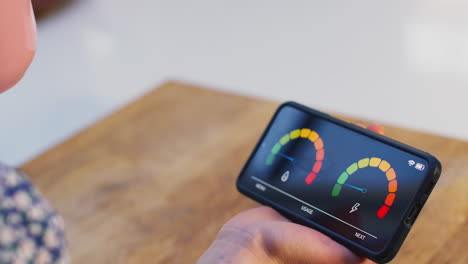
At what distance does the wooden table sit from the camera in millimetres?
795

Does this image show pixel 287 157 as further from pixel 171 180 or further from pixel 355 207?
pixel 171 180

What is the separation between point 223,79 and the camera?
2186 millimetres

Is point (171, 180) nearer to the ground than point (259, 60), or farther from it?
farther from it

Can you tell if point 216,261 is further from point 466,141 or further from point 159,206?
point 466,141

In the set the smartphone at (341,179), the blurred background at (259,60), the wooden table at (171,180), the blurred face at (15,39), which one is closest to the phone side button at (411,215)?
the smartphone at (341,179)

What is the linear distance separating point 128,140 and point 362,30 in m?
1.43

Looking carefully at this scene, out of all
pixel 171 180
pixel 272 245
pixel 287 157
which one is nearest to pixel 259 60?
pixel 171 180

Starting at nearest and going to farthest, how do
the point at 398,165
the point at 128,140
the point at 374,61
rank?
1. the point at 398,165
2. the point at 128,140
3. the point at 374,61

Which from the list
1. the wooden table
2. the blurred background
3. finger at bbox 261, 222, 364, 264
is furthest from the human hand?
the blurred background

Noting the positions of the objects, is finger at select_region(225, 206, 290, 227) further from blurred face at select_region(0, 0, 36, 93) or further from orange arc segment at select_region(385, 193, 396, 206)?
blurred face at select_region(0, 0, 36, 93)

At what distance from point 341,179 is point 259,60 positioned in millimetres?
1604

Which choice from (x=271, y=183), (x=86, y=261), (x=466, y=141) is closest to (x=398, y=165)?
(x=271, y=183)

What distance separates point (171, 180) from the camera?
0.95 metres

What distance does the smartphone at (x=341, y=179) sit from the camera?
62 centimetres
